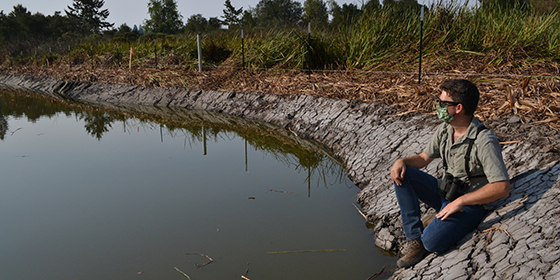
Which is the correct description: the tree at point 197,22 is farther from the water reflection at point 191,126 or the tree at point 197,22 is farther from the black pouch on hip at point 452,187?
the black pouch on hip at point 452,187

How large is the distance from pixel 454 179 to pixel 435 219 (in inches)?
11.1

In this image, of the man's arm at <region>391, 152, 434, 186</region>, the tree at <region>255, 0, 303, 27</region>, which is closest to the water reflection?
the man's arm at <region>391, 152, 434, 186</region>

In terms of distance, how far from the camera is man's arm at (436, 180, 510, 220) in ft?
7.28

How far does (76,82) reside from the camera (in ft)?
42.2

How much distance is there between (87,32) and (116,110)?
3698cm

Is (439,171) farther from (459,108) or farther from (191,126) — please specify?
(191,126)

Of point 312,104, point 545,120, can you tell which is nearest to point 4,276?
point 545,120

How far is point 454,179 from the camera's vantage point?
2.51m

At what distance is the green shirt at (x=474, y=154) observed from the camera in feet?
7.32

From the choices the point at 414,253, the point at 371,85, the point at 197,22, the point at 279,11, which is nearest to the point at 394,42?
the point at 371,85

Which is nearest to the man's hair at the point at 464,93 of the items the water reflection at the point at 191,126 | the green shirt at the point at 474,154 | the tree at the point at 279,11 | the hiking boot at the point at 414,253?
the green shirt at the point at 474,154

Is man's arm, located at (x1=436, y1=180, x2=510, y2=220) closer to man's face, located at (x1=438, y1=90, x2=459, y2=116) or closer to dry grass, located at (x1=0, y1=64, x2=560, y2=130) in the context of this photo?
man's face, located at (x1=438, y1=90, x2=459, y2=116)

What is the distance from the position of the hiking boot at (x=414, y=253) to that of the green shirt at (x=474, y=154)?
1.59ft

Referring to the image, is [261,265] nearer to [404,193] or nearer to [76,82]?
[404,193]
